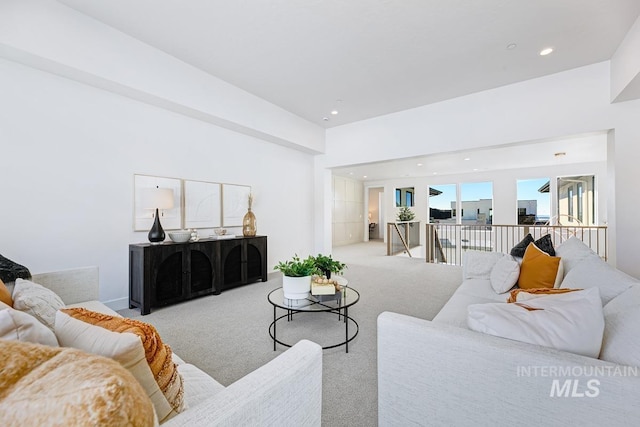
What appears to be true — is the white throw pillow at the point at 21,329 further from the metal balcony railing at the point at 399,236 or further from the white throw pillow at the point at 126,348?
the metal balcony railing at the point at 399,236

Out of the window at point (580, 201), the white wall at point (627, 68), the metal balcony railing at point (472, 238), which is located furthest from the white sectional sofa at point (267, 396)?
the window at point (580, 201)

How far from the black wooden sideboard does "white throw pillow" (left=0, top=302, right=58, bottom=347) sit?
247cm

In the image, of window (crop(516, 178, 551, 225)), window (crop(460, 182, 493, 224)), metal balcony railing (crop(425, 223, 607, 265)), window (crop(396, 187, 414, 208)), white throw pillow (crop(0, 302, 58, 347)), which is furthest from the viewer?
window (crop(396, 187, 414, 208))

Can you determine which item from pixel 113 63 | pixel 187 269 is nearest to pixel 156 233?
pixel 187 269

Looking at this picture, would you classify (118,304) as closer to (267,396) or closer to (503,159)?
(267,396)

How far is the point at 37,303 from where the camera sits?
1252mm

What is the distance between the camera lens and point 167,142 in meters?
Result: 3.47

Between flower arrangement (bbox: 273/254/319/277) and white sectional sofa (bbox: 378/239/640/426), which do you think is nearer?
white sectional sofa (bbox: 378/239/640/426)

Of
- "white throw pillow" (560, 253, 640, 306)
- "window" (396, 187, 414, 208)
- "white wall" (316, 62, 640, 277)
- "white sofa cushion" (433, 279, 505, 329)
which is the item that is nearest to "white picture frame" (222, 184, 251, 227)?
"white wall" (316, 62, 640, 277)

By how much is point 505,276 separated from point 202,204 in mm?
3773

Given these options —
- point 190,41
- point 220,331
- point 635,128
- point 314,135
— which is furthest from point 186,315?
point 635,128

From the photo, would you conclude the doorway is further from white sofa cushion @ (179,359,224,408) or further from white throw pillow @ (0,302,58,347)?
white throw pillow @ (0,302,58,347)

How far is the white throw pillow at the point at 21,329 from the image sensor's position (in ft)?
2.12

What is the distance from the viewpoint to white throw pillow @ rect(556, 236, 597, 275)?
1.99 meters
